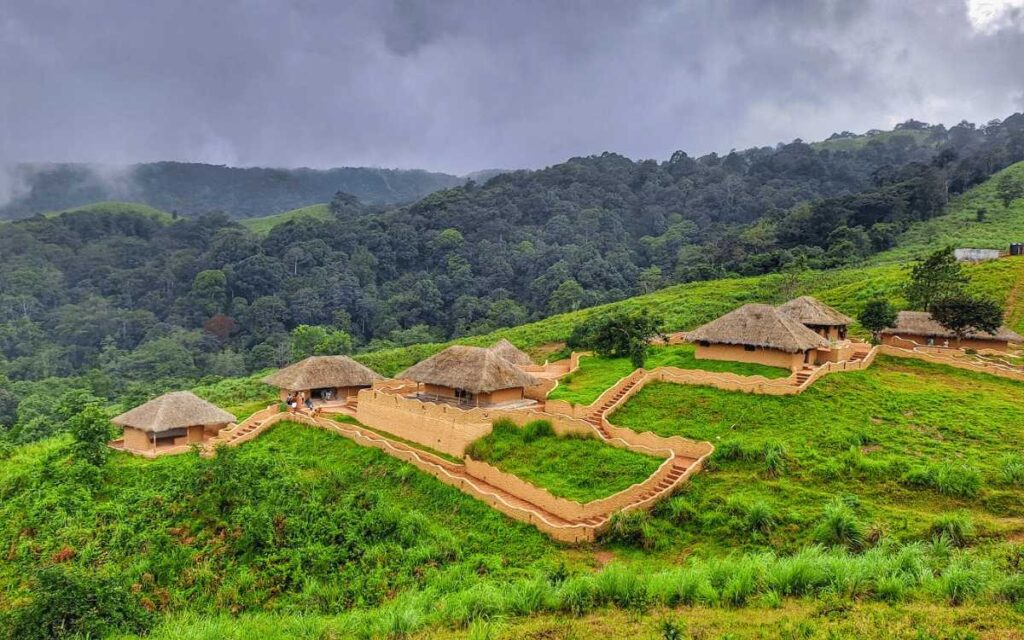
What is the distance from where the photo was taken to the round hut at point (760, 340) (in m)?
24.6

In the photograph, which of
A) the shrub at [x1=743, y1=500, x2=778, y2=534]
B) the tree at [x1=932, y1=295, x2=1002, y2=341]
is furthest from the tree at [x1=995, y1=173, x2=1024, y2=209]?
the shrub at [x1=743, y1=500, x2=778, y2=534]

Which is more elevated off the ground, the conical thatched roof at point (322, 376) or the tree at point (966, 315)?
the tree at point (966, 315)

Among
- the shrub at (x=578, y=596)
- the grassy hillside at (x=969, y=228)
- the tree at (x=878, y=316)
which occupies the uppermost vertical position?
the grassy hillside at (x=969, y=228)

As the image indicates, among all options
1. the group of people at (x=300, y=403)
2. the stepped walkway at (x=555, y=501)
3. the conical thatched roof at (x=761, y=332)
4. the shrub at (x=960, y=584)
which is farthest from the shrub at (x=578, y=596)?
the group of people at (x=300, y=403)

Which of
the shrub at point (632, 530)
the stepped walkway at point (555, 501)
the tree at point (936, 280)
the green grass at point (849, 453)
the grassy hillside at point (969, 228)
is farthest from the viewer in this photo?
the grassy hillside at point (969, 228)

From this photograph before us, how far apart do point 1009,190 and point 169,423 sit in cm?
7966

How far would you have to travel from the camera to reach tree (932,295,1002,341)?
91.4 feet

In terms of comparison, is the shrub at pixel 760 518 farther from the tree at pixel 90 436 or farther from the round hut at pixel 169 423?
the tree at pixel 90 436

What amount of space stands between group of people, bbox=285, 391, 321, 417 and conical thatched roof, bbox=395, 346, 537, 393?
4.69 m

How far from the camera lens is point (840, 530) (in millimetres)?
14195

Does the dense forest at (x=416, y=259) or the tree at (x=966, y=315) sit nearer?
the tree at (x=966, y=315)

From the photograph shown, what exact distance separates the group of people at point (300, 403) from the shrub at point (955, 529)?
2211cm

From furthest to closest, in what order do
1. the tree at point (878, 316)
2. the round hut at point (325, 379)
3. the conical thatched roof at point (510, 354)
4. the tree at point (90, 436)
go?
1. the conical thatched roof at point (510, 354)
2. the tree at point (878, 316)
3. the round hut at point (325, 379)
4. the tree at point (90, 436)

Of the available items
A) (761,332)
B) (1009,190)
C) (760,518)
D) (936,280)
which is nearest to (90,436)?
(760,518)
